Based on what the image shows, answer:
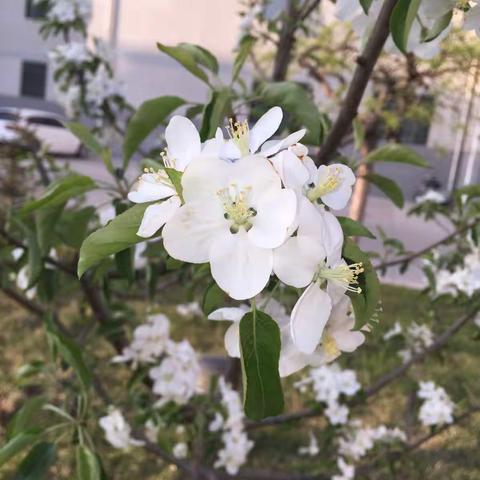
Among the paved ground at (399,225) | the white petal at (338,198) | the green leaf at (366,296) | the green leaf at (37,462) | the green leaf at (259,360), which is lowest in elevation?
the paved ground at (399,225)

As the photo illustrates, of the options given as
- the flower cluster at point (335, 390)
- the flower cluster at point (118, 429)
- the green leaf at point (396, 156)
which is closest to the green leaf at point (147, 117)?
the green leaf at point (396, 156)

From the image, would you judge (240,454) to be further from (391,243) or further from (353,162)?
(353,162)

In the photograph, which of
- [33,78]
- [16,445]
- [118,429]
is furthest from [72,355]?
[33,78]

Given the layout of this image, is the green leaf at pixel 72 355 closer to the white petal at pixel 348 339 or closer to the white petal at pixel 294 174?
the white petal at pixel 348 339

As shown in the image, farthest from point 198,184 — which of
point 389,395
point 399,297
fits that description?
point 399,297

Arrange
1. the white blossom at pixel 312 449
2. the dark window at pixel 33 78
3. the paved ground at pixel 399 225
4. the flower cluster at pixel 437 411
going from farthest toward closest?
the dark window at pixel 33 78, the paved ground at pixel 399 225, the white blossom at pixel 312 449, the flower cluster at pixel 437 411

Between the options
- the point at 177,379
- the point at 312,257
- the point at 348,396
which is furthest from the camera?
the point at 348,396
